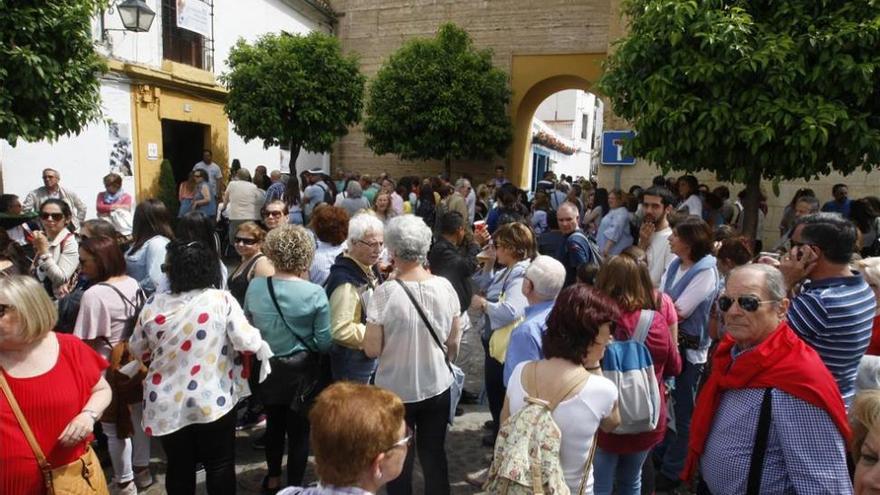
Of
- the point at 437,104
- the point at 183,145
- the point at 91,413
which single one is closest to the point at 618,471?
the point at 91,413

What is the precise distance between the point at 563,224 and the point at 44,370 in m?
3.97

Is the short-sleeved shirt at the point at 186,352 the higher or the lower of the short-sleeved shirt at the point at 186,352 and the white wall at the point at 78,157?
the lower

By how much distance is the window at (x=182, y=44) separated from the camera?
41.4ft

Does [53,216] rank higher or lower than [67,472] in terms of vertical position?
higher

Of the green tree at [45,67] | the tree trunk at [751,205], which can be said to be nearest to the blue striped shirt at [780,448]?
the tree trunk at [751,205]

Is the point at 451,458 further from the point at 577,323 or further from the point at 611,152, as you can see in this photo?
the point at 611,152

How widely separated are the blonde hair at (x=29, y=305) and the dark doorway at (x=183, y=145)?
1346 cm

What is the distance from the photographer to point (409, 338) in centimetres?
295

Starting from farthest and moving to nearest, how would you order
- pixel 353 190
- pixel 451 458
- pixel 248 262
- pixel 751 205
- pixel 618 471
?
pixel 353 190
pixel 751 205
pixel 451 458
pixel 248 262
pixel 618 471

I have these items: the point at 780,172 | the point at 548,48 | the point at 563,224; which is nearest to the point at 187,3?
the point at 548,48

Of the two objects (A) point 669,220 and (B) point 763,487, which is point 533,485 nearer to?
(B) point 763,487

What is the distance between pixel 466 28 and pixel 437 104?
161 inches

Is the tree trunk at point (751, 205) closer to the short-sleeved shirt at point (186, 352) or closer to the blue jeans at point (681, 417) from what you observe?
the blue jeans at point (681, 417)

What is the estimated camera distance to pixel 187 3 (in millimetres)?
12898
